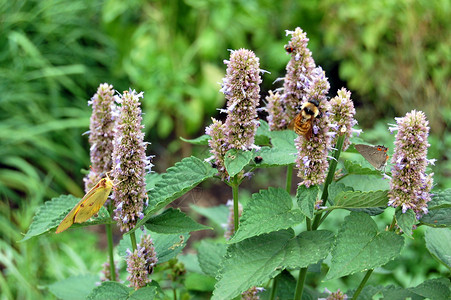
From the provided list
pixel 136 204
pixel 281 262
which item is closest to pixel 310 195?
pixel 281 262

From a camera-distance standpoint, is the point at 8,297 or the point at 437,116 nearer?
the point at 8,297

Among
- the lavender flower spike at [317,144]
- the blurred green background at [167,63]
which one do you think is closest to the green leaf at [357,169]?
the lavender flower spike at [317,144]

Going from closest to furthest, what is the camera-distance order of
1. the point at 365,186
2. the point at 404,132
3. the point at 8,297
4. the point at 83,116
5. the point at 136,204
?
the point at 404,132
the point at 136,204
the point at 365,186
the point at 8,297
the point at 83,116

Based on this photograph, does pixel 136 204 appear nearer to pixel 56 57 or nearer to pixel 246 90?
pixel 246 90

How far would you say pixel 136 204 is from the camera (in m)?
1.56

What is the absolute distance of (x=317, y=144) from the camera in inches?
58.7

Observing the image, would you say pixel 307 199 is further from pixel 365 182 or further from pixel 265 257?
pixel 365 182

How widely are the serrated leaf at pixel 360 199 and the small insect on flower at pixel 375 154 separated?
11cm

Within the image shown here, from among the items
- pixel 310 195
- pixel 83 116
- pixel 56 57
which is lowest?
pixel 310 195

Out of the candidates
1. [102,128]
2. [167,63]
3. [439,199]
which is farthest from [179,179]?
[167,63]

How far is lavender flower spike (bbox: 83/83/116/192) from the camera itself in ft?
5.71

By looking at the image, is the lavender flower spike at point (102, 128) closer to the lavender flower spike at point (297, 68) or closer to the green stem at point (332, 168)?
the lavender flower spike at point (297, 68)

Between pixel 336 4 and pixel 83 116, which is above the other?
pixel 336 4

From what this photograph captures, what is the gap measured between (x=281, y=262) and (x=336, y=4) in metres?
5.78
